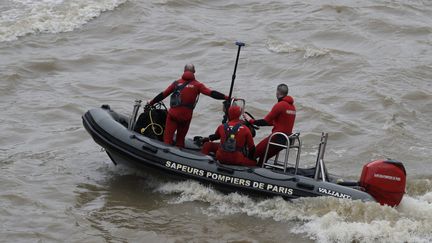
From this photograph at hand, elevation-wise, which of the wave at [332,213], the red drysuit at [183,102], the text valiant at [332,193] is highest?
the red drysuit at [183,102]

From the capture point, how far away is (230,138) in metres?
9.38

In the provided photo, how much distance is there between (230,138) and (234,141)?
2.4 inches

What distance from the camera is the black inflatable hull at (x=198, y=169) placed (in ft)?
30.0

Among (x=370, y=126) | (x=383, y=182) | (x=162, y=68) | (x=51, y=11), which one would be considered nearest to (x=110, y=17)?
(x=51, y=11)

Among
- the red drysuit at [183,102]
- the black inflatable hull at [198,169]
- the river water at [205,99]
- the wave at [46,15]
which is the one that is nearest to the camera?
the river water at [205,99]

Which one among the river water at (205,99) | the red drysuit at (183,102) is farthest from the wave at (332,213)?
the red drysuit at (183,102)

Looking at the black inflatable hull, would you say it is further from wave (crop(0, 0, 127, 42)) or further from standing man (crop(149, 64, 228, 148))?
wave (crop(0, 0, 127, 42))

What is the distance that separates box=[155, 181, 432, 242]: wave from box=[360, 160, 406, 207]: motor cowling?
186mm

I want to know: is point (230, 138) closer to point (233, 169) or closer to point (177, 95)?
point (233, 169)

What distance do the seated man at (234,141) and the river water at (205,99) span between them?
1.52 feet

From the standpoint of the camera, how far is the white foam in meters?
16.7

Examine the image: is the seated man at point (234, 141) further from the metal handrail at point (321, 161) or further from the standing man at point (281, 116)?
the metal handrail at point (321, 161)

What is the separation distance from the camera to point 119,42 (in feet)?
58.6

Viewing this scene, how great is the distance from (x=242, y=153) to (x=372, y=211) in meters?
1.80
